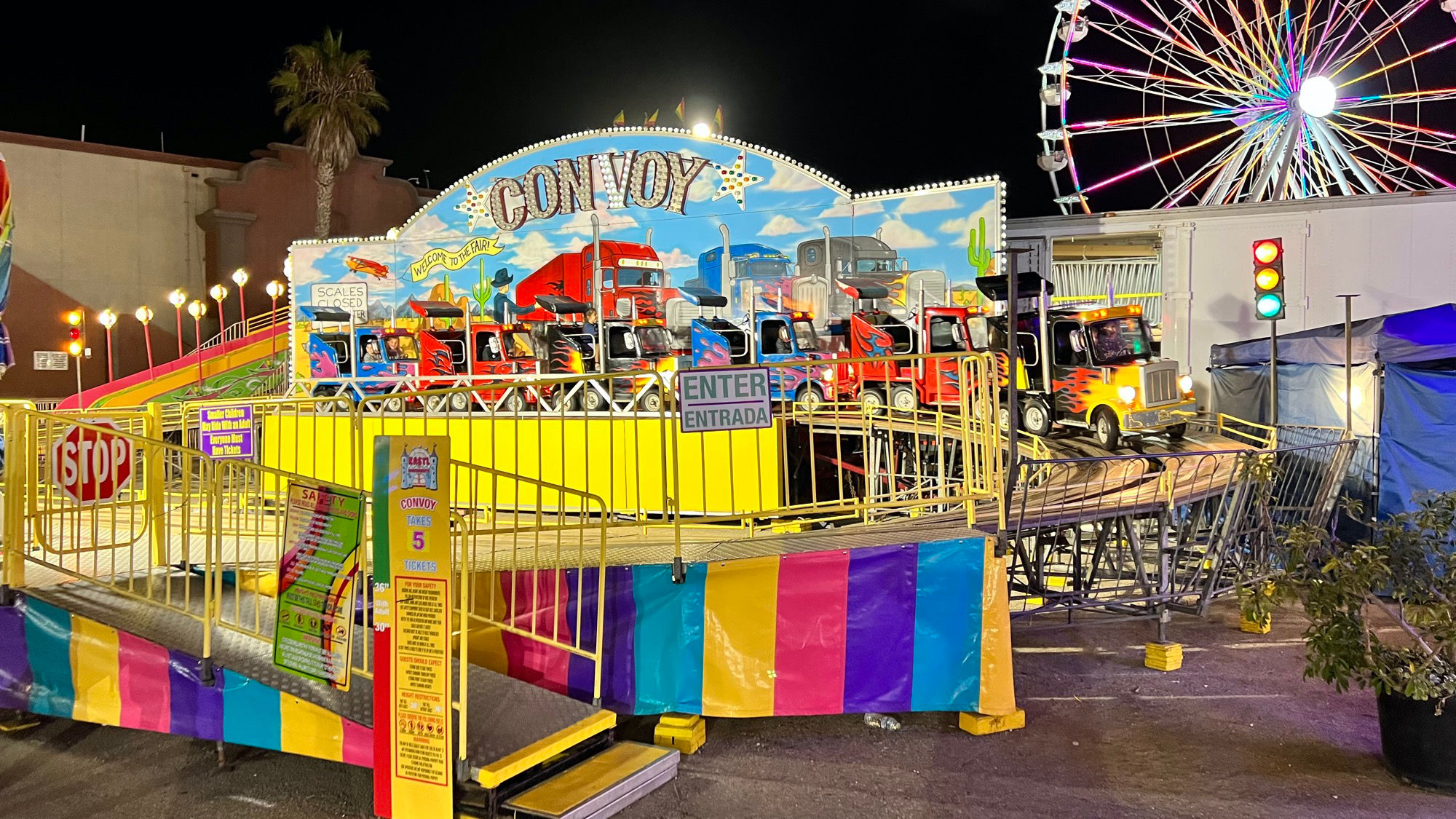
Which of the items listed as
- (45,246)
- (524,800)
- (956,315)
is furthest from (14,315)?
(524,800)

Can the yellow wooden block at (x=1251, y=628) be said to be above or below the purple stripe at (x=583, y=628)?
below

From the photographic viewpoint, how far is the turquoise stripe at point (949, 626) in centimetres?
607

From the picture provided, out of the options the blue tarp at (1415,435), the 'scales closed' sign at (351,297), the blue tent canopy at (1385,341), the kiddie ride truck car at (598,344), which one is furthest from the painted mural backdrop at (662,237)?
the blue tarp at (1415,435)

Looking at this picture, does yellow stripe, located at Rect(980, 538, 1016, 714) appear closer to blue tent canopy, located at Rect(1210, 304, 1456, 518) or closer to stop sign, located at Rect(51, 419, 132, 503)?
stop sign, located at Rect(51, 419, 132, 503)

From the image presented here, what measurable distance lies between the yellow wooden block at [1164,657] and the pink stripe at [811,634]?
2794 millimetres

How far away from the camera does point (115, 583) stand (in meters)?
6.46

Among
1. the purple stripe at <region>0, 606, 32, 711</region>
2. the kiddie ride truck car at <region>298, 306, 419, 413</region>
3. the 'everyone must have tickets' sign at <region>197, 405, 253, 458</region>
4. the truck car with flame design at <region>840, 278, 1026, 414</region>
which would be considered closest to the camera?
the purple stripe at <region>0, 606, 32, 711</region>

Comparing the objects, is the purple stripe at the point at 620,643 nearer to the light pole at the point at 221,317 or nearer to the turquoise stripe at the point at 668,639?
the turquoise stripe at the point at 668,639

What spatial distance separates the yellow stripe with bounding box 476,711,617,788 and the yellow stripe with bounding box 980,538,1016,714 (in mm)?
2236

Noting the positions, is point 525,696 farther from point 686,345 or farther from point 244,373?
point 244,373

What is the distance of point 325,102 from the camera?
29.8 m

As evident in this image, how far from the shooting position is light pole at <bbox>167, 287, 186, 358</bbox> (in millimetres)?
25078

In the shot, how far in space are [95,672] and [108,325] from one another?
23.0 m

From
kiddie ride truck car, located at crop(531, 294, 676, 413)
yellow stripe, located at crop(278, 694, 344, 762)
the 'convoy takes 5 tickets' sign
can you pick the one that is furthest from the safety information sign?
kiddie ride truck car, located at crop(531, 294, 676, 413)
